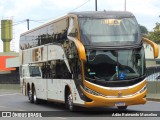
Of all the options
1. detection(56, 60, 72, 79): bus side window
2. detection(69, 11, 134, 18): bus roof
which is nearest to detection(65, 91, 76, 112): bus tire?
detection(56, 60, 72, 79): bus side window

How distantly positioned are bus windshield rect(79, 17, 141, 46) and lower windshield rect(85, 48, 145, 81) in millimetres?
365

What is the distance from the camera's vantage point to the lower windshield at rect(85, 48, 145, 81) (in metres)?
16.6

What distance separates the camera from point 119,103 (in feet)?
53.9

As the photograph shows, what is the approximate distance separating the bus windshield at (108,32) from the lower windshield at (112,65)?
365mm

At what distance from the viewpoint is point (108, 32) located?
16.9 metres

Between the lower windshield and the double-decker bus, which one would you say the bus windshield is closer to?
the double-decker bus

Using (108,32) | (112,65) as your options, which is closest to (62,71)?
(112,65)

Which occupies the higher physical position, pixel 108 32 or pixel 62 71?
pixel 108 32

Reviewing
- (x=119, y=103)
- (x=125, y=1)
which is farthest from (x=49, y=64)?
(x=125, y=1)

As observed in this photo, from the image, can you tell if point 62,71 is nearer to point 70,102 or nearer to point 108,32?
point 70,102

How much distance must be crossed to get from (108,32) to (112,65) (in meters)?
1.24

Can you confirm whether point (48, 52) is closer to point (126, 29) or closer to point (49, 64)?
point (49, 64)

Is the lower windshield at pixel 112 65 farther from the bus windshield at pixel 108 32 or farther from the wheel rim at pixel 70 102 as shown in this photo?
the wheel rim at pixel 70 102

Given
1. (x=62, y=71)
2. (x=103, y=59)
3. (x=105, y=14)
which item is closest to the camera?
(x=103, y=59)
